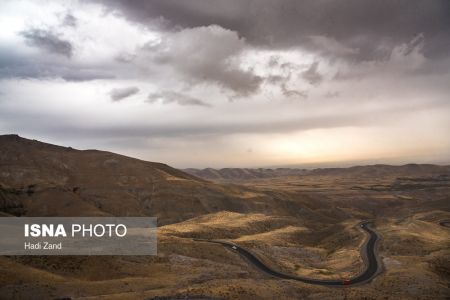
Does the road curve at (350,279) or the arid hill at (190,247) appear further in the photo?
the road curve at (350,279)

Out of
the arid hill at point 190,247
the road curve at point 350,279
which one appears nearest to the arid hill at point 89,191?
the arid hill at point 190,247

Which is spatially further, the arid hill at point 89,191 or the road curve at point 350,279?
the arid hill at point 89,191

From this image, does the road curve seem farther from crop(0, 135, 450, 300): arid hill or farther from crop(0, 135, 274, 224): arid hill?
crop(0, 135, 274, 224): arid hill

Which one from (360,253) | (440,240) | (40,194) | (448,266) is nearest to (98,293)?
(360,253)

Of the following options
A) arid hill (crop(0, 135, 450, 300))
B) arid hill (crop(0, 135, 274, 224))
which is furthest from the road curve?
arid hill (crop(0, 135, 274, 224))

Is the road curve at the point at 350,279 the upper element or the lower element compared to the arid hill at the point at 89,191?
lower

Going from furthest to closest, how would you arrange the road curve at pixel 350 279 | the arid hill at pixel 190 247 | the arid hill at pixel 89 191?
the arid hill at pixel 89 191
the road curve at pixel 350 279
the arid hill at pixel 190 247

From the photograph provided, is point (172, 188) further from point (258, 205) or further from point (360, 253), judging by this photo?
point (360, 253)

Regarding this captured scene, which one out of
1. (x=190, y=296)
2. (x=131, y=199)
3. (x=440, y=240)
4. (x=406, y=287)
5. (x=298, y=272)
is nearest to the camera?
(x=190, y=296)

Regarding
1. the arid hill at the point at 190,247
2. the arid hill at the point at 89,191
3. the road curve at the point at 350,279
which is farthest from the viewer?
the arid hill at the point at 89,191

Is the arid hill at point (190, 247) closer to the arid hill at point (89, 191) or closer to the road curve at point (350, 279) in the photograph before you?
the arid hill at point (89, 191)

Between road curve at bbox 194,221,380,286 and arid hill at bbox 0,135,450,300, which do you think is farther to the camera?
road curve at bbox 194,221,380,286
